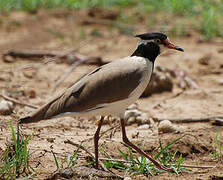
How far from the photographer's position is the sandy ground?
436 cm

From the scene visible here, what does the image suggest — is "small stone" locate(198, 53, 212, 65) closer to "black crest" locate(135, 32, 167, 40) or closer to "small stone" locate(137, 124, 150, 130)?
"small stone" locate(137, 124, 150, 130)

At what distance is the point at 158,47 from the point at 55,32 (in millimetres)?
5122

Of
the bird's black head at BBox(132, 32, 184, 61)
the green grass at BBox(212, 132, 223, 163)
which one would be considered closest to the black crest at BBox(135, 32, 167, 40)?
the bird's black head at BBox(132, 32, 184, 61)

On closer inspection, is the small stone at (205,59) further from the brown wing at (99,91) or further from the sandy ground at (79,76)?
the brown wing at (99,91)

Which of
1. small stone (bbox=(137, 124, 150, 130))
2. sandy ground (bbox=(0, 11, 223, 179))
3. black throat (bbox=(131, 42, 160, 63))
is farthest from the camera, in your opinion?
small stone (bbox=(137, 124, 150, 130))

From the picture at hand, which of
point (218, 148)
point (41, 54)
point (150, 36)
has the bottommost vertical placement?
point (218, 148)

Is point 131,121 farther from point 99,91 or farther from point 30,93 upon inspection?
point 30,93

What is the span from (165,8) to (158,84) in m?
3.43

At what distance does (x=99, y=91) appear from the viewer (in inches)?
157

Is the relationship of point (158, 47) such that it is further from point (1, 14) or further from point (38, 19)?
point (1, 14)

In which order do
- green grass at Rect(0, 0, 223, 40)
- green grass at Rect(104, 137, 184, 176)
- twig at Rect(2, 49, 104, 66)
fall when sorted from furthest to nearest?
green grass at Rect(0, 0, 223, 40) → twig at Rect(2, 49, 104, 66) → green grass at Rect(104, 137, 184, 176)

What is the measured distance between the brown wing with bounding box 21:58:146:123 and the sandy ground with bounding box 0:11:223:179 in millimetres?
428

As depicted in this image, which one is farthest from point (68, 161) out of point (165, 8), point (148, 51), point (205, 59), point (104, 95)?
point (165, 8)

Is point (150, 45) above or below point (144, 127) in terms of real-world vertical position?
above
